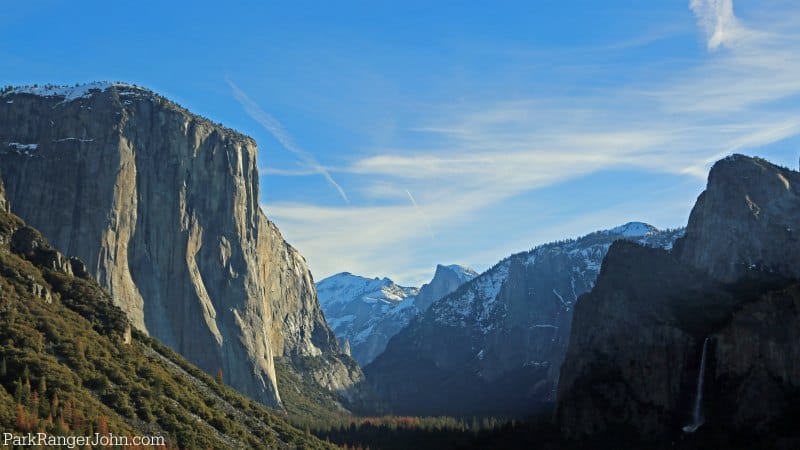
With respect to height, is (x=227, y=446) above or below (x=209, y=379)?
below

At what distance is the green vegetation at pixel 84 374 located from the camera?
4173 inches

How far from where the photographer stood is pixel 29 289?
437 feet

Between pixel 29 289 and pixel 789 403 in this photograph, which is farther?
pixel 789 403

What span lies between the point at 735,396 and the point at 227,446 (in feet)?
363

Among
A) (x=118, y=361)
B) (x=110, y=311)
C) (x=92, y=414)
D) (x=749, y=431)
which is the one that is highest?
(x=110, y=311)

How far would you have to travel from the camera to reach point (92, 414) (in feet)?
358

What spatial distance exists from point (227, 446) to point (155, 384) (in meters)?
14.7

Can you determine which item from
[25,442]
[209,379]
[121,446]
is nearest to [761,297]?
[209,379]

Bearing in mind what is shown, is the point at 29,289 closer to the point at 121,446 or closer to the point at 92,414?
the point at 92,414

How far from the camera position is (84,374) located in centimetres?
12069

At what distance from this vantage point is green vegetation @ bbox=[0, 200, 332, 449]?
10600 centimetres

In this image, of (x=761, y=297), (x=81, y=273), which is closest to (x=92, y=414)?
(x=81, y=273)

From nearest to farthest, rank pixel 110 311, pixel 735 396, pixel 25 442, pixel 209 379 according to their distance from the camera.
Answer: pixel 25 442 → pixel 110 311 → pixel 209 379 → pixel 735 396

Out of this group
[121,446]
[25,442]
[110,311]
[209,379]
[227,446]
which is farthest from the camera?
[209,379]
